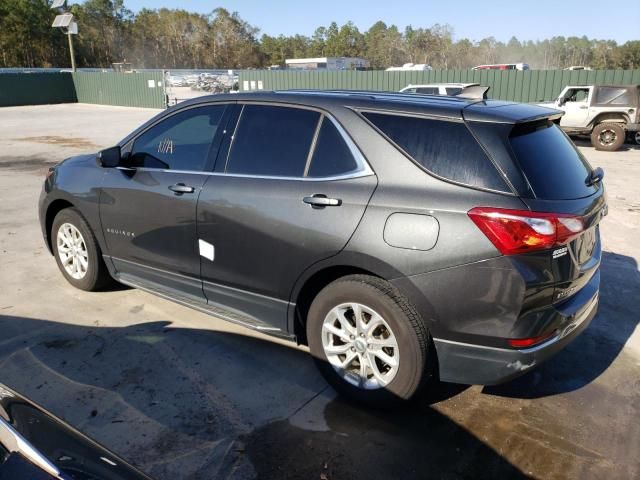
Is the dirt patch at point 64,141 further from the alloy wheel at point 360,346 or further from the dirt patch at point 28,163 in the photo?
the alloy wheel at point 360,346

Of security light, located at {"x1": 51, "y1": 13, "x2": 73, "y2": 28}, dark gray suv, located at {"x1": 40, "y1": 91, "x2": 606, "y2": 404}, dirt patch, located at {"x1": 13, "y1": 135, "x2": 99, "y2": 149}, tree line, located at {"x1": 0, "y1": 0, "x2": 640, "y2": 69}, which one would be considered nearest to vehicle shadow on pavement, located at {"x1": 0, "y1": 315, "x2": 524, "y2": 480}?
dark gray suv, located at {"x1": 40, "y1": 91, "x2": 606, "y2": 404}

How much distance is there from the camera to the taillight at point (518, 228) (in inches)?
104

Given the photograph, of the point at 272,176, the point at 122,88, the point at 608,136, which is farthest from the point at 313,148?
the point at 122,88

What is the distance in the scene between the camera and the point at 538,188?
2.75 metres

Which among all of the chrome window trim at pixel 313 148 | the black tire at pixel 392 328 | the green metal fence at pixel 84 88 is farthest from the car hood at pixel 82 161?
the green metal fence at pixel 84 88

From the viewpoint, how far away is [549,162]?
117 inches

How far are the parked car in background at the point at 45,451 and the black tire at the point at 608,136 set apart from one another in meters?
16.5

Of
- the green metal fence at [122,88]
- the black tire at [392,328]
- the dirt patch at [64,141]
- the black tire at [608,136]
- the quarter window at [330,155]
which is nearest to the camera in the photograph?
the black tire at [392,328]

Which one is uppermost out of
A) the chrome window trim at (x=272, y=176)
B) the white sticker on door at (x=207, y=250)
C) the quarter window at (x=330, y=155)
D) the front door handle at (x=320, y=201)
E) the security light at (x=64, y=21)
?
the security light at (x=64, y=21)

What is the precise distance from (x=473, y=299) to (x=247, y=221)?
1505 millimetres

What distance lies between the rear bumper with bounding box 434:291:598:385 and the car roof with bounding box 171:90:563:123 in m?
1.17

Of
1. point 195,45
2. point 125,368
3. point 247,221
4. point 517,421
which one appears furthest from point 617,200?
point 195,45

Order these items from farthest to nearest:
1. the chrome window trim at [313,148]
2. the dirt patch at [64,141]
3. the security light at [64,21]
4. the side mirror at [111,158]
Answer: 1. the security light at [64,21]
2. the dirt patch at [64,141]
3. the side mirror at [111,158]
4. the chrome window trim at [313,148]

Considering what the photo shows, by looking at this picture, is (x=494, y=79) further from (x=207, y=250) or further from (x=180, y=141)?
(x=207, y=250)
